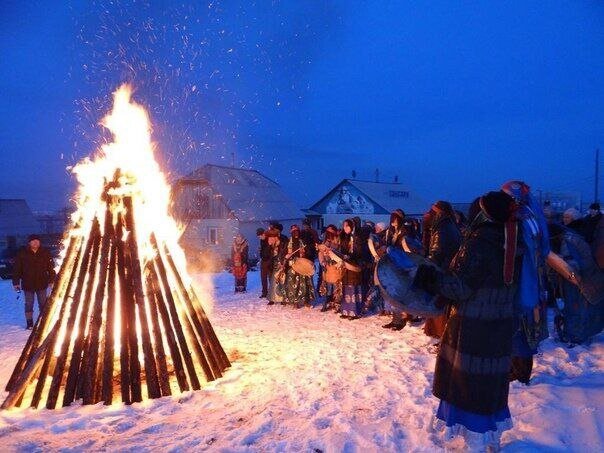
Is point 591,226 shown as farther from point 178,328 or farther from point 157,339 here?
point 157,339


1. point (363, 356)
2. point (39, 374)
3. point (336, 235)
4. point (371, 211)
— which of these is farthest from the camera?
point (371, 211)

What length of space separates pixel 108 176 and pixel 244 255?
766 centimetres

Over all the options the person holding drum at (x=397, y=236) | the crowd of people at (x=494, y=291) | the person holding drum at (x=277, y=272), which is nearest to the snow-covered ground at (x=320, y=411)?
the crowd of people at (x=494, y=291)

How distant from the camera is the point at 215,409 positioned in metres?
4.45

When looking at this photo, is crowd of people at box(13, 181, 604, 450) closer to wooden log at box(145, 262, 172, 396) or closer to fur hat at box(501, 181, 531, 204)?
fur hat at box(501, 181, 531, 204)

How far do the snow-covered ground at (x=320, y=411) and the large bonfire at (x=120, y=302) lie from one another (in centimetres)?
30

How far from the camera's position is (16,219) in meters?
33.8

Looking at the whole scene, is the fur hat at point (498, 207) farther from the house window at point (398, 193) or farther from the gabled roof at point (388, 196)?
the house window at point (398, 193)

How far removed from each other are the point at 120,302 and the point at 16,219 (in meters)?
35.3

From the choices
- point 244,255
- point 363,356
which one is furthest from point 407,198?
point 363,356

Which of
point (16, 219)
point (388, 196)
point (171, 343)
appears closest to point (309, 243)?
point (171, 343)

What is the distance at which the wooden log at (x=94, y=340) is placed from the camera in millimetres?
4676

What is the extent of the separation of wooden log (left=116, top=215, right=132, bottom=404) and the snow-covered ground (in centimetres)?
20

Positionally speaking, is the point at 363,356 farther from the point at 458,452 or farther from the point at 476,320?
the point at 476,320
